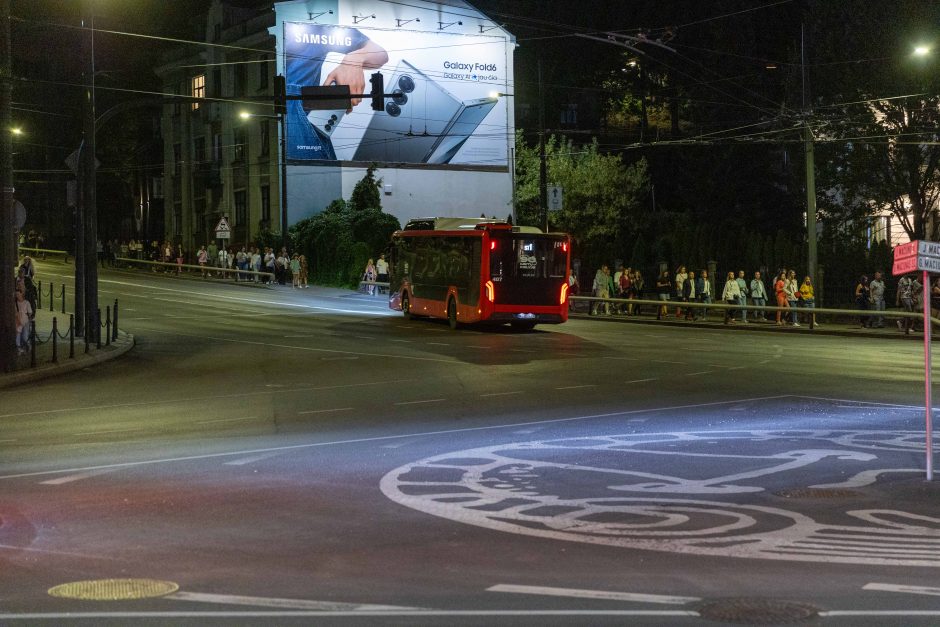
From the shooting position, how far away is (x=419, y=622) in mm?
6965

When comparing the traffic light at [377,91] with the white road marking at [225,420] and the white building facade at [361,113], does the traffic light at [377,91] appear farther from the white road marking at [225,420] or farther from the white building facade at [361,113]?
the white building facade at [361,113]

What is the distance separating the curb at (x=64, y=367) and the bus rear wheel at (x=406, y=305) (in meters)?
11.3

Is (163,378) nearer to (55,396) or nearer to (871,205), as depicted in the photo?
(55,396)

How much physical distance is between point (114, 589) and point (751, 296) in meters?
36.2

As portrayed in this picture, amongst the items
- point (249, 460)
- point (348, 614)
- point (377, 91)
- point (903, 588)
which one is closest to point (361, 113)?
point (377, 91)

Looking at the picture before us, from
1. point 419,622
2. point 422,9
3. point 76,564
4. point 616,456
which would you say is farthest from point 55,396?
point 422,9

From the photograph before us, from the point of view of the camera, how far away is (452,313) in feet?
123

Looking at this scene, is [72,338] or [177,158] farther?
[177,158]

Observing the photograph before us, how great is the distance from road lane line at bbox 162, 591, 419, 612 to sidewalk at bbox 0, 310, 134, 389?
17.2 meters

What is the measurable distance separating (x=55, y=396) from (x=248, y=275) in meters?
40.1

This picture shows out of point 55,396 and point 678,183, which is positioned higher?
point 678,183

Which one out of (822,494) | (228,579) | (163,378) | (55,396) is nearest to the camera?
(228,579)

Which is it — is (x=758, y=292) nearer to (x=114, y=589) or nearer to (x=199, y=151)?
(x=114, y=589)

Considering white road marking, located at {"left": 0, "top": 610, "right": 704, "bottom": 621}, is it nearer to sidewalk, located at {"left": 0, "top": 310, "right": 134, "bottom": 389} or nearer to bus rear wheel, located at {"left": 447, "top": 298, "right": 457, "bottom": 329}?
sidewalk, located at {"left": 0, "top": 310, "right": 134, "bottom": 389}
